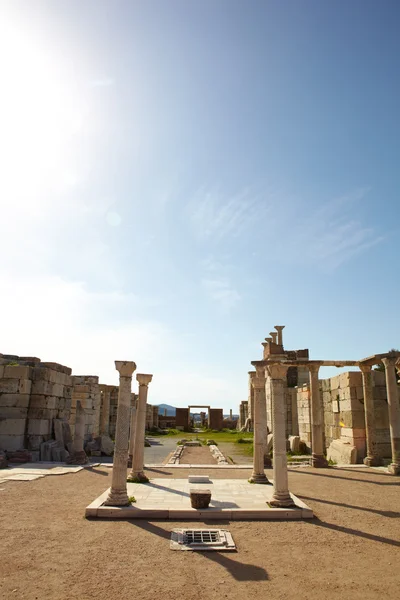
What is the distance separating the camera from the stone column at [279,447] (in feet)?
28.9

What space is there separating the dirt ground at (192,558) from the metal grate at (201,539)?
17 centimetres

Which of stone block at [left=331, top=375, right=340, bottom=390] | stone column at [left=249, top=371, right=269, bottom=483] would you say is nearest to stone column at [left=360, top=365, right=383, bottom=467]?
stone block at [left=331, top=375, right=340, bottom=390]

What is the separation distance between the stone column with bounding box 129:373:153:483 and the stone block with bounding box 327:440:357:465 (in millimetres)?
9081

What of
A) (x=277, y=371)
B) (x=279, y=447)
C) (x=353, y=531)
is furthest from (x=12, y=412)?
(x=353, y=531)

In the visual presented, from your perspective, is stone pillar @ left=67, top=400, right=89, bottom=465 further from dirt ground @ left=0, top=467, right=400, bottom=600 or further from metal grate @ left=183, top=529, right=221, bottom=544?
metal grate @ left=183, top=529, right=221, bottom=544

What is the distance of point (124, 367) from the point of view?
957 centimetres

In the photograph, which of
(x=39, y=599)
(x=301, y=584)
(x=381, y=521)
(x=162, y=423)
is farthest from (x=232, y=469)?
(x=162, y=423)

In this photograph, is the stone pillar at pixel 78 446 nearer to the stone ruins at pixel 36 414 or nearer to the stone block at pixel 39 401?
the stone ruins at pixel 36 414

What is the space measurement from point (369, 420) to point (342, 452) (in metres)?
2.41

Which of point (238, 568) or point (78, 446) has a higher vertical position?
point (78, 446)

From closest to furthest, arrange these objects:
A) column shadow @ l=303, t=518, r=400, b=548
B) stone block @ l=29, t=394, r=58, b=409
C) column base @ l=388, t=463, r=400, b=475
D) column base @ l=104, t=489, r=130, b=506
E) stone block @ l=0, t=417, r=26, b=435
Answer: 1. column shadow @ l=303, t=518, r=400, b=548
2. column base @ l=104, t=489, r=130, b=506
3. column base @ l=388, t=463, r=400, b=475
4. stone block @ l=0, t=417, r=26, b=435
5. stone block @ l=29, t=394, r=58, b=409

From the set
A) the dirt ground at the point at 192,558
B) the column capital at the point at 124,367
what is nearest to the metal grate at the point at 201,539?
the dirt ground at the point at 192,558

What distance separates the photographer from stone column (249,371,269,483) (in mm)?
11789

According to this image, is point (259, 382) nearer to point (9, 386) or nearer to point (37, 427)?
point (37, 427)
